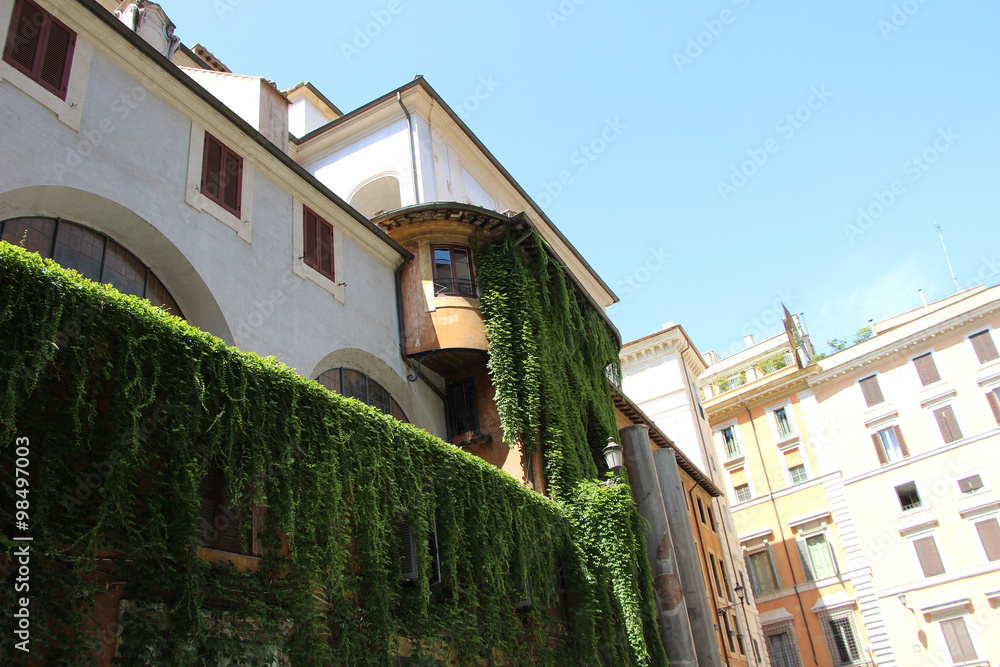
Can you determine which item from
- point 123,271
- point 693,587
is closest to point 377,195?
point 123,271

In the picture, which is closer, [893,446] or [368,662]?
[368,662]

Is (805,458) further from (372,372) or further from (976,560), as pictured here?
(372,372)

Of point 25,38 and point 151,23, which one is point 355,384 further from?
point 151,23

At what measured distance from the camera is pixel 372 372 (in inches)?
685

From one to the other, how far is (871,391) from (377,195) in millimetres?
33854

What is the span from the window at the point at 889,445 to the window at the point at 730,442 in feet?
27.7

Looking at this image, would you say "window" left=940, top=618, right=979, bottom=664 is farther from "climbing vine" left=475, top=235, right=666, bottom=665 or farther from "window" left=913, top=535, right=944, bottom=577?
"climbing vine" left=475, top=235, right=666, bottom=665

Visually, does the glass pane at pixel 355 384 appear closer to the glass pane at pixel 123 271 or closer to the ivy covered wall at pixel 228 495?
the ivy covered wall at pixel 228 495

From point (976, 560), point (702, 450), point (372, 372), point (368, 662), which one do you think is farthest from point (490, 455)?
point (976, 560)

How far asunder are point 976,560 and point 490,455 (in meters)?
31.6

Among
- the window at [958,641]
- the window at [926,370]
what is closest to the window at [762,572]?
the window at [958,641]

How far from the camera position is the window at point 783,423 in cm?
4969

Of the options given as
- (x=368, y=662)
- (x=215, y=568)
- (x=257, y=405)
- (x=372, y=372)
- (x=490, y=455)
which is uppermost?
(x=372, y=372)

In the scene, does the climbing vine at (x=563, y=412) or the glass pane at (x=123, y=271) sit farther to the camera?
the climbing vine at (x=563, y=412)
